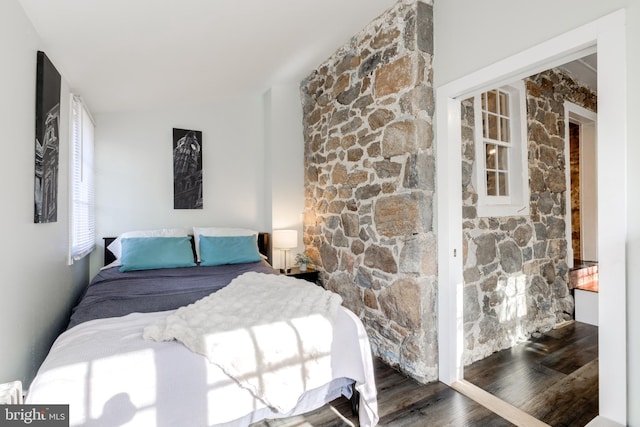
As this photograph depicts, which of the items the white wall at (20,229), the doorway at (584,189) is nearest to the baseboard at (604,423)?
the white wall at (20,229)

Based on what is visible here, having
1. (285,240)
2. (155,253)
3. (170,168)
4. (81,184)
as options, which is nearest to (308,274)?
(285,240)

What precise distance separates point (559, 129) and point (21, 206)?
15.3 feet

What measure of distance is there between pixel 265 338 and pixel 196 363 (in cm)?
33

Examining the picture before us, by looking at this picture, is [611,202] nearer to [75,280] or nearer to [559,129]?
[559,129]

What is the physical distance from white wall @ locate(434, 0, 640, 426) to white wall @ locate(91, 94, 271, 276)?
8.39 feet

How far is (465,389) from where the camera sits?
2248 mm

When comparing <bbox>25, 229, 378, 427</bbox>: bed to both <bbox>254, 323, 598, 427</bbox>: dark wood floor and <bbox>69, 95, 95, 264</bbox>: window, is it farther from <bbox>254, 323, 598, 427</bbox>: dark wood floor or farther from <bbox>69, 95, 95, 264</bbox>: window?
<bbox>69, 95, 95, 264</bbox>: window

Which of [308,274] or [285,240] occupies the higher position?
[285,240]

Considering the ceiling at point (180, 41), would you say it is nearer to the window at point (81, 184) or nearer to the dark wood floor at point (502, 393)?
the window at point (81, 184)

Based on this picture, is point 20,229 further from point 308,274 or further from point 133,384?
point 308,274

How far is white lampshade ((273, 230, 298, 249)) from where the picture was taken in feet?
12.1

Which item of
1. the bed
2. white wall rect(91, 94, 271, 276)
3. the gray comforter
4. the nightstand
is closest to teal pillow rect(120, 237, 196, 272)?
the gray comforter

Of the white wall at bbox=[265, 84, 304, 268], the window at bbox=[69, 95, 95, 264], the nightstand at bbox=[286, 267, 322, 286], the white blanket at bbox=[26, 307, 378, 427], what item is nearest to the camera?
the white blanket at bbox=[26, 307, 378, 427]

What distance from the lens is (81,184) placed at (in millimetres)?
2869
